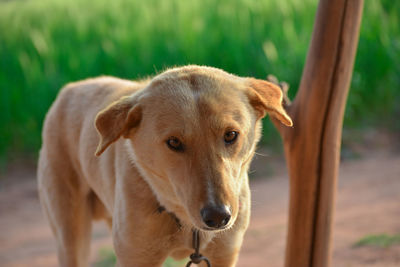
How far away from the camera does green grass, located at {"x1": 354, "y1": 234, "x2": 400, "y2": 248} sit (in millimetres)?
4125

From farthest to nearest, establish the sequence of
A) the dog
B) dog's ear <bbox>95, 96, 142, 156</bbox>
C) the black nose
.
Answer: dog's ear <bbox>95, 96, 142, 156</bbox>
the dog
the black nose

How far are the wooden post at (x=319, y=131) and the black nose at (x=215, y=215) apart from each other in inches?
48.4

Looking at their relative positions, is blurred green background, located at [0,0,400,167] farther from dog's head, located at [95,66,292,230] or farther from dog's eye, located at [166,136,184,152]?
dog's eye, located at [166,136,184,152]

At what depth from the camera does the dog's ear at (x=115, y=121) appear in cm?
237

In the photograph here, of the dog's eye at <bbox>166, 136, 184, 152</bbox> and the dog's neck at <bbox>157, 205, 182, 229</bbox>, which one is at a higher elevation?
the dog's eye at <bbox>166, 136, 184, 152</bbox>

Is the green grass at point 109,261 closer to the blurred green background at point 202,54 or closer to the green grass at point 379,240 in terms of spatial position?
the green grass at point 379,240

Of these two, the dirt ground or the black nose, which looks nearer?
the black nose

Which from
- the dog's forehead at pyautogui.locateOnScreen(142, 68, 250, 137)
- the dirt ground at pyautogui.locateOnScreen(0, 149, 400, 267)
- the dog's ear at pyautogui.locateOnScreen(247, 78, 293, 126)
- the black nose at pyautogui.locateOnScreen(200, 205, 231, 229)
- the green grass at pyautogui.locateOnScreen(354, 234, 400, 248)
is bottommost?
the dirt ground at pyautogui.locateOnScreen(0, 149, 400, 267)

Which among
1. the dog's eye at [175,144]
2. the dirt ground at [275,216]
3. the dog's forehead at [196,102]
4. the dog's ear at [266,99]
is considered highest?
the dog's forehead at [196,102]

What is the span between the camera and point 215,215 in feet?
6.87

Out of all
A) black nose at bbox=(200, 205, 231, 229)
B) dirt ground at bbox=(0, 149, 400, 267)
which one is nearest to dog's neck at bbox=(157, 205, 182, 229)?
black nose at bbox=(200, 205, 231, 229)

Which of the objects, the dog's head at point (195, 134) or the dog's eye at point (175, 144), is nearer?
the dog's head at point (195, 134)

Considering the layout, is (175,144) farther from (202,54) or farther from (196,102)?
(202,54)

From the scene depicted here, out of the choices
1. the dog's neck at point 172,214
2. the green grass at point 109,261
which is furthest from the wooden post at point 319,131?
the green grass at point 109,261
